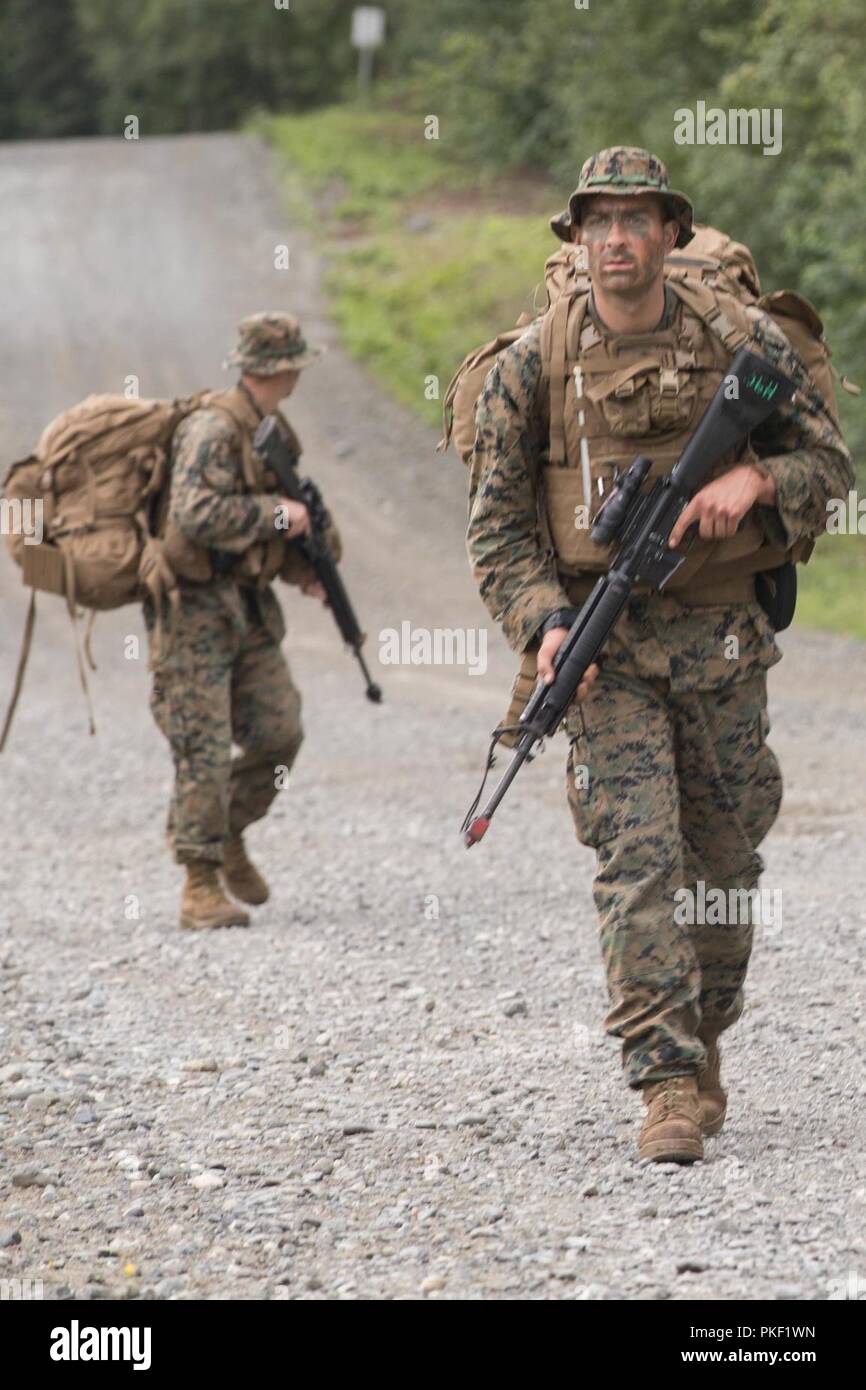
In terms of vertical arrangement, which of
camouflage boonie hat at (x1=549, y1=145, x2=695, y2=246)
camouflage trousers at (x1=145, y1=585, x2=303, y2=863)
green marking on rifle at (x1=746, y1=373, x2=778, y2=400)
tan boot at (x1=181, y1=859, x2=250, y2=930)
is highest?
camouflage boonie hat at (x1=549, y1=145, x2=695, y2=246)

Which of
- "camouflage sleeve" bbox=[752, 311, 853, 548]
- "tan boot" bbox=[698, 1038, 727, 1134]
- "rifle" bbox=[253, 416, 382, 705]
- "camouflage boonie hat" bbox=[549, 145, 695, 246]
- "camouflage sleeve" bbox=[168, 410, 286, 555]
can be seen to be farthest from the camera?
"rifle" bbox=[253, 416, 382, 705]

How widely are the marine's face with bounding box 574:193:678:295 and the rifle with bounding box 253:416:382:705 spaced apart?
3.21 m

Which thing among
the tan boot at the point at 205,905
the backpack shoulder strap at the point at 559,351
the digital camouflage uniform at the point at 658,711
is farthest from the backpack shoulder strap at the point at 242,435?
the backpack shoulder strap at the point at 559,351

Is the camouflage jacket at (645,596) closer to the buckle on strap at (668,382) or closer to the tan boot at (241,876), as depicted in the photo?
the buckle on strap at (668,382)

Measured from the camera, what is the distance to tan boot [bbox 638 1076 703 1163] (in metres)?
4.53

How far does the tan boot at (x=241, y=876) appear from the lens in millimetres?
8281

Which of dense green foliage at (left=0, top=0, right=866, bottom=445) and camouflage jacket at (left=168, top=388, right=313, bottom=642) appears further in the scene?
dense green foliage at (left=0, top=0, right=866, bottom=445)

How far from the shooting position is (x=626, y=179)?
4.51 m

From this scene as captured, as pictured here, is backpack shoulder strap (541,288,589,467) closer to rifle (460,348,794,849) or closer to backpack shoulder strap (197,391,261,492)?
rifle (460,348,794,849)

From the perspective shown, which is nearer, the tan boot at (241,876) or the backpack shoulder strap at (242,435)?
the backpack shoulder strap at (242,435)

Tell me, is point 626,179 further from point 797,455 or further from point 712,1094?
point 712,1094

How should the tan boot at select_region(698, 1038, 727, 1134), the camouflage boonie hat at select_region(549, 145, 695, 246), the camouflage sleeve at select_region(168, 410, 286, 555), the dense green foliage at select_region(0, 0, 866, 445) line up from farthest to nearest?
the dense green foliage at select_region(0, 0, 866, 445) < the camouflage sleeve at select_region(168, 410, 286, 555) < the tan boot at select_region(698, 1038, 727, 1134) < the camouflage boonie hat at select_region(549, 145, 695, 246)

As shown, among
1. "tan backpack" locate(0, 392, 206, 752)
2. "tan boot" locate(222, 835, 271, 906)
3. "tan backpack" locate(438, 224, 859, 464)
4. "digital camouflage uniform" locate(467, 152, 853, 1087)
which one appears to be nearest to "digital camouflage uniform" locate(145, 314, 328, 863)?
"tan backpack" locate(0, 392, 206, 752)

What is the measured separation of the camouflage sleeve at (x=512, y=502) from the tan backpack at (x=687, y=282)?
0.11 m
